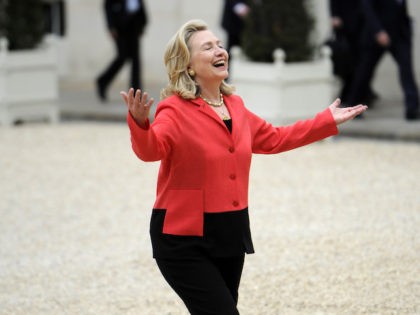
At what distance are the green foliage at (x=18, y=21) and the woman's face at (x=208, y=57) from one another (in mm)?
8066

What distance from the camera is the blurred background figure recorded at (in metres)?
11.6

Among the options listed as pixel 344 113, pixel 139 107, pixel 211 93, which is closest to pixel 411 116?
pixel 344 113

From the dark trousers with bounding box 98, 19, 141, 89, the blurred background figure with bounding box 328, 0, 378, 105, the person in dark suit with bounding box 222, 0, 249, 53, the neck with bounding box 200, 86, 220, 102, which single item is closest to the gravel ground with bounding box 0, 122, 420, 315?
the blurred background figure with bounding box 328, 0, 378, 105

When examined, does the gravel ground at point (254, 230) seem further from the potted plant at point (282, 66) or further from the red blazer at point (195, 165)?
the red blazer at point (195, 165)

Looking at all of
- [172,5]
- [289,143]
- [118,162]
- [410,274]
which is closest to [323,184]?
[118,162]

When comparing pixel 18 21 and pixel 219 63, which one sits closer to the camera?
pixel 219 63

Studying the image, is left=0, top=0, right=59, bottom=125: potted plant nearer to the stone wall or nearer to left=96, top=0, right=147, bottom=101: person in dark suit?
left=96, top=0, right=147, bottom=101: person in dark suit

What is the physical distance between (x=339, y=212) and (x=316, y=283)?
5.87 ft

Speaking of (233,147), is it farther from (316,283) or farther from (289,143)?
(316,283)

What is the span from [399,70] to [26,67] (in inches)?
157

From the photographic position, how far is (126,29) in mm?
12867

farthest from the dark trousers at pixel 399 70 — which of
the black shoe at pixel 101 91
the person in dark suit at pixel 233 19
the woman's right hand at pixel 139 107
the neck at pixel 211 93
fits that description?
the woman's right hand at pixel 139 107

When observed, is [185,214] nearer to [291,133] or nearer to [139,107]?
[139,107]

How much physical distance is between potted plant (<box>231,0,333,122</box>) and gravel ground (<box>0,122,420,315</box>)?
0.53 metres
